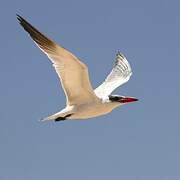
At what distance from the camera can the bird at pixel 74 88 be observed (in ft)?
64.2

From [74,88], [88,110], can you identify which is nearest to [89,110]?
[88,110]

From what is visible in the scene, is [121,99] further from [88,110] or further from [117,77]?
[117,77]

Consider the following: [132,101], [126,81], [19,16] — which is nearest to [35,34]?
[19,16]

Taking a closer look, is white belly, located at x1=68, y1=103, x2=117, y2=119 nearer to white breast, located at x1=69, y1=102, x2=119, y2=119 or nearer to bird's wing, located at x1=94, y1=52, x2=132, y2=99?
white breast, located at x1=69, y1=102, x2=119, y2=119

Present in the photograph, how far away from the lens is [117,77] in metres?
27.3

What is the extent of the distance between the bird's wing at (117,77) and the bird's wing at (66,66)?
226 centimetres

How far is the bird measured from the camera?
771 inches

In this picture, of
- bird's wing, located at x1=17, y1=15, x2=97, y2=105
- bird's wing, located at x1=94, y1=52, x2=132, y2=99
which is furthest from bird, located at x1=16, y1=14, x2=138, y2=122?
bird's wing, located at x1=94, y1=52, x2=132, y2=99

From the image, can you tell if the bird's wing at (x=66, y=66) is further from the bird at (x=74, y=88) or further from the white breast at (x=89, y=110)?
the white breast at (x=89, y=110)

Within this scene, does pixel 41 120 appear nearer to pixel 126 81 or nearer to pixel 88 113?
pixel 88 113

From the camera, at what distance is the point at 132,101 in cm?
2288

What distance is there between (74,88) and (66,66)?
4.12ft

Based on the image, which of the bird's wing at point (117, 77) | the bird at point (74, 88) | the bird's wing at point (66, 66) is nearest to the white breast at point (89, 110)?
the bird at point (74, 88)

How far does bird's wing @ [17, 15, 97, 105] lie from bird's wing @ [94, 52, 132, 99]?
2.26 metres
